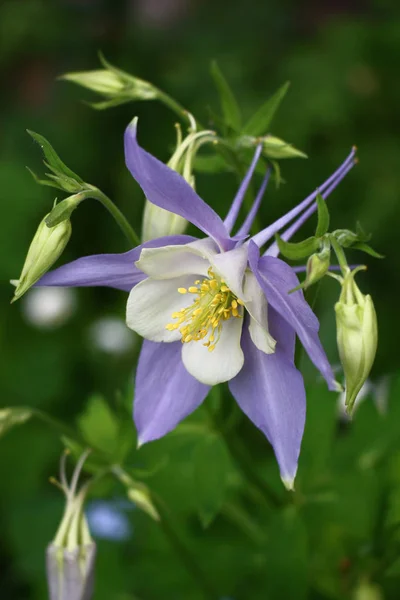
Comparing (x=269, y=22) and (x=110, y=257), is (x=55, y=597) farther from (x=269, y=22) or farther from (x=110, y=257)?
(x=269, y=22)

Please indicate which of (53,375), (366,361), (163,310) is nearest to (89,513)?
(53,375)

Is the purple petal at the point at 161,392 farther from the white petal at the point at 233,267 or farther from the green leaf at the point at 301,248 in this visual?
the green leaf at the point at 301,248

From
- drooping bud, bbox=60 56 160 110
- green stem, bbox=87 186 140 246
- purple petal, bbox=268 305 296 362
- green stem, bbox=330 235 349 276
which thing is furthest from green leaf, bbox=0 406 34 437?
green stem, bbox=330 235 349 276

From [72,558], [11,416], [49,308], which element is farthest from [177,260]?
[49,308]

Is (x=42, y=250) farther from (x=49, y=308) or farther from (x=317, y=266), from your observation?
(x=49, y=308)

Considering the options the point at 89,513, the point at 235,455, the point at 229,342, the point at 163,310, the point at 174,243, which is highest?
the point at 174,243

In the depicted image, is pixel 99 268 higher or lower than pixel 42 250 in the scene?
lower

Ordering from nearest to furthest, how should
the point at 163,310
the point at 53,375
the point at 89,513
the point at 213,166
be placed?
the point at 163,310 < the point at 213,166 < the point at 89,513 < the point at 53,375
